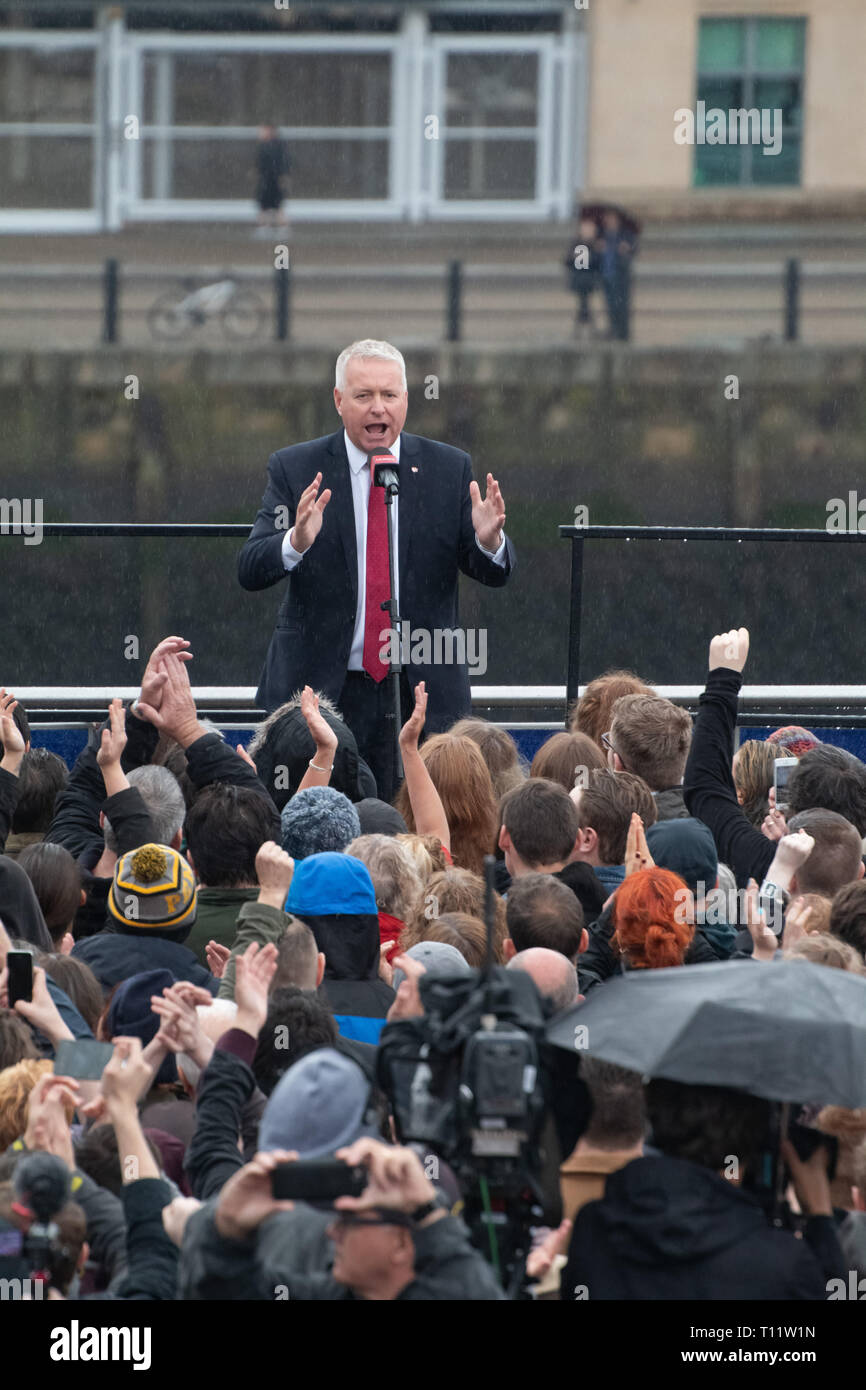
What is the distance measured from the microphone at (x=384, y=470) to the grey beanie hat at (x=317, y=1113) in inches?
146

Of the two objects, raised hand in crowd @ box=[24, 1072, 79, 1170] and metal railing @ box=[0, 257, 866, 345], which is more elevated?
metal railing @ box=[0, 257, 866, 345]

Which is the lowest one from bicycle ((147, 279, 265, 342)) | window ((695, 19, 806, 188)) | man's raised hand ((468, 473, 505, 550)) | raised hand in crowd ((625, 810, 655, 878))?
raised hand in crowd ((625, 810, 655, 878))

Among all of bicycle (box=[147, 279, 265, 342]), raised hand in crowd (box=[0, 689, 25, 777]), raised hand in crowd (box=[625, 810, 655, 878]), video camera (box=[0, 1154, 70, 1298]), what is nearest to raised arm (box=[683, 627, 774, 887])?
raised hand in crowd (box=[625, 810, 655, 878])

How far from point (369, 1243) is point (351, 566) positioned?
4319mm

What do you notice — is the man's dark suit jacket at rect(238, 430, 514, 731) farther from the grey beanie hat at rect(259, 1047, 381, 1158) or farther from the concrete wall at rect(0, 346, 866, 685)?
the concrete wall at rect(0, 346, 866, 685)

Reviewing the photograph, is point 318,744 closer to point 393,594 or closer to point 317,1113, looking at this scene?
point 393,594

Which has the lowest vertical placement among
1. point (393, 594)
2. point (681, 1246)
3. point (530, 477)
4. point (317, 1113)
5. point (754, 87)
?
point (681, 1246)

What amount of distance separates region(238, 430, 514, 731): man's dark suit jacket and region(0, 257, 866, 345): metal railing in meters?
19.4

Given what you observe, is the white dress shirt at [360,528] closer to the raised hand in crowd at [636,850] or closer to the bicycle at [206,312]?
the raised hand in crowd at [636,850]

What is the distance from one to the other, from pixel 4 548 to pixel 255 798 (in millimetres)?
21430

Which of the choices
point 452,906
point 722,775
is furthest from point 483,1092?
point 722,775

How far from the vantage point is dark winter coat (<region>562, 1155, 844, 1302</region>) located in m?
3.15

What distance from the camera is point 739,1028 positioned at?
11.2ft
